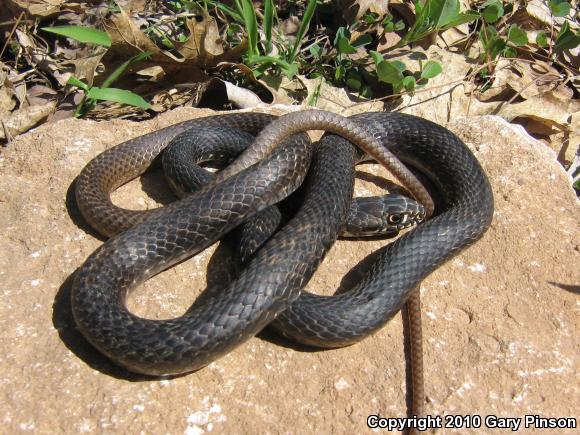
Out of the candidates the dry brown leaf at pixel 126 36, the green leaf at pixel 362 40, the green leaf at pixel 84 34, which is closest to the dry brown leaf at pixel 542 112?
the green leaf at pixel 362 40

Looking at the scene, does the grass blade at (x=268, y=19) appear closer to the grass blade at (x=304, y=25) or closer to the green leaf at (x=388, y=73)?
the grass blade at (x=304, y=25)

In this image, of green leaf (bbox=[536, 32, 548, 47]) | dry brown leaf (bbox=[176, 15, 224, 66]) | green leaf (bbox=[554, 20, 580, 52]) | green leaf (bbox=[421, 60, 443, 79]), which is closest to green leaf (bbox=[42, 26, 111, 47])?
dry brown leaf (bbox=[176, 15, 224, 66])

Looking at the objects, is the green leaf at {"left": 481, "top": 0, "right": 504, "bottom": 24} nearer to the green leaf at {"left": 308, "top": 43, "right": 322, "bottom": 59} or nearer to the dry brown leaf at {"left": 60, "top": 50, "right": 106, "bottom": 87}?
the green leaf at {"left": 308, "top": 43, "right": 322, "bottom": 59}

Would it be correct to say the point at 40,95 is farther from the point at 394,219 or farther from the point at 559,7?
the point at 559,7

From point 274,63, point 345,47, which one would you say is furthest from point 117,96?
point 345,47

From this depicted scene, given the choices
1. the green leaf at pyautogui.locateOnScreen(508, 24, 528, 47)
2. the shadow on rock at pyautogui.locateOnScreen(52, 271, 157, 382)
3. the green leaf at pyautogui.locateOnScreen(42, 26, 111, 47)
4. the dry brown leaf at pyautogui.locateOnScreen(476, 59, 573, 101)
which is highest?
the green leaf at pyautogui.locateOnScreen(508, 24, 528, 47)

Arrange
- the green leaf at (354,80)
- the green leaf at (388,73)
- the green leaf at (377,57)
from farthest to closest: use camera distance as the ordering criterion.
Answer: the green leaf at (354,80) < the green leaf at (377,57) < the green leaf at (388,73)
